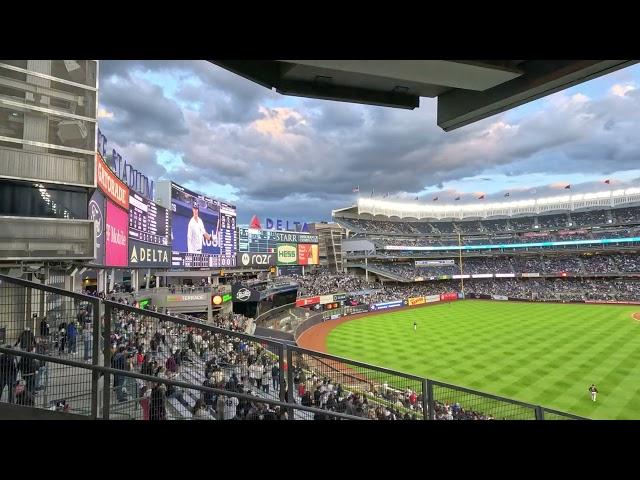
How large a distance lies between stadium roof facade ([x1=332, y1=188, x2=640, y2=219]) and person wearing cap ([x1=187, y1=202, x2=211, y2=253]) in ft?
125

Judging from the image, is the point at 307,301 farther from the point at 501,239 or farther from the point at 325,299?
the point at 501,239

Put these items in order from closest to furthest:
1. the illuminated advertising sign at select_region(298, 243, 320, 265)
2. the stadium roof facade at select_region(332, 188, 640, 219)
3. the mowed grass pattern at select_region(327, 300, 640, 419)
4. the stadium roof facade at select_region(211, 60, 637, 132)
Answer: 1. the stadium roof facade at select_region(211, 60, 637, 132)
2. the mowed grass pattern at select_region(327, 300, 640, 419)
3. the illuminated advertising sign at select_region(298, 243, 320, 265)
4. the stadium roof facade at select_region(332, 188, 640, 219)

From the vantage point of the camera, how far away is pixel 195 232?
31.4 meters

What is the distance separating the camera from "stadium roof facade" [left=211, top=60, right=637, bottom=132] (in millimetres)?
3533

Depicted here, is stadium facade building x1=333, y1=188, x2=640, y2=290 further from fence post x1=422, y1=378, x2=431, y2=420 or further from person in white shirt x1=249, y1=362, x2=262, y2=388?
person in white shirt x1=249, y1=362, x2=262, y2=388

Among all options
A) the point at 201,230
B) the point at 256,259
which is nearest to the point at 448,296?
the point at 256,259

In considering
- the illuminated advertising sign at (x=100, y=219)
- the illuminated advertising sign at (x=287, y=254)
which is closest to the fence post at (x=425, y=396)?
the illuminated advertising sign at (x=100, y=219)

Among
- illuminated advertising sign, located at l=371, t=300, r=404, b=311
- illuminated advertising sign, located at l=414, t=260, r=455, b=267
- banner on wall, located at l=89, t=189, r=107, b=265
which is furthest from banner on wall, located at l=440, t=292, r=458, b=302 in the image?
banner on wall, located at l=89, t=189, r=107, b=265

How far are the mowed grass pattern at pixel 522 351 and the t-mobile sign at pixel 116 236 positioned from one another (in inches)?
531

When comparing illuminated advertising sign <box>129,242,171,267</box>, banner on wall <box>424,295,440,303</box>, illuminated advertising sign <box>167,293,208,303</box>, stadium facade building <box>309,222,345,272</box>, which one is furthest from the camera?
stadium facade building <box>309,222,345,272</box>

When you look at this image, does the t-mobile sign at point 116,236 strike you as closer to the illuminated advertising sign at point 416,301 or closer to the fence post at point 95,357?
the fence post at point 95,357

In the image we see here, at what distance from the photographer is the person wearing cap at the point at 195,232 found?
30766mm

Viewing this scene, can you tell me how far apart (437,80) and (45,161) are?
1050 cm
